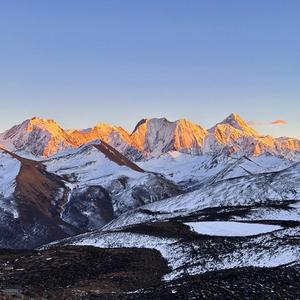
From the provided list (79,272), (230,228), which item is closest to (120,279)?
(79,272)

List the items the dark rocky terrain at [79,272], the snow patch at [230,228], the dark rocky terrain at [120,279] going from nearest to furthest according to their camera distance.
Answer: the dark rocky terrain at [120,279] → the dark rocky terrain at [79,272] → the snow patch at [230,228]

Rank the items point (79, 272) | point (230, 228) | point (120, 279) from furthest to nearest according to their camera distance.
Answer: point (230, 228), point (79, 272), point (120, 279)

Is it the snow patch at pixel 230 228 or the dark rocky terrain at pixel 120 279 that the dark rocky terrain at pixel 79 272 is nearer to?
the dark rocky terrain at pixel 120 279

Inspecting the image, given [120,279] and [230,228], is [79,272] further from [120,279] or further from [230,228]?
[230,228]

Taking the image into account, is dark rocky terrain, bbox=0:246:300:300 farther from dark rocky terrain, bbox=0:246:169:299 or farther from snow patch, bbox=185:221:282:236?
snow patch, bbox=185:221:282:236

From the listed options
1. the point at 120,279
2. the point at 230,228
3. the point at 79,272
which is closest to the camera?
the point at 120,279

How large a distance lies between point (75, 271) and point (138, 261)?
6.59 m

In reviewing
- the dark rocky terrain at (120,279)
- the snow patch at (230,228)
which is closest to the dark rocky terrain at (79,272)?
the dark rocky terrain at (120,279)

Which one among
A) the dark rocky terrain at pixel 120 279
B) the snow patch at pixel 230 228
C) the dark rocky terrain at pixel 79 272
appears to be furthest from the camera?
the snow patch at pixel 230 228

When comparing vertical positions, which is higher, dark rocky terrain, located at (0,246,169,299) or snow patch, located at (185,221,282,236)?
dark rocky terrain, located at (0,246,169,299)

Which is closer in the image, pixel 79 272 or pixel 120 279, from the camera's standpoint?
pixel 120 279

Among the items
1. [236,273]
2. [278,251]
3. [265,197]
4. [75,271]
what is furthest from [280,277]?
[265,197]

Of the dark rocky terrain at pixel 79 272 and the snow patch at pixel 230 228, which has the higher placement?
the dark rocky terrain at pixel 79 272

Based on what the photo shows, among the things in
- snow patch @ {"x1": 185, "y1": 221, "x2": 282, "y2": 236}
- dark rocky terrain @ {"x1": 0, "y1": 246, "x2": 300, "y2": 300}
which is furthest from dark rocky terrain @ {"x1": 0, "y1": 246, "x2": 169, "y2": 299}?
snow patch @ {"x1": 185, "y1": 221, "x2": 282, "y2": 236}
